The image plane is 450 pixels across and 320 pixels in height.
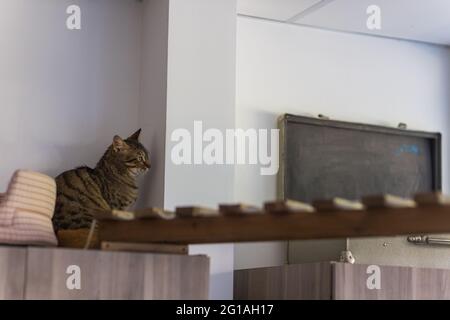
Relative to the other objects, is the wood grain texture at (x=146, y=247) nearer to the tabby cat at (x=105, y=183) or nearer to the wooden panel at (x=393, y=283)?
the wooden panel at (x=393, y=283)

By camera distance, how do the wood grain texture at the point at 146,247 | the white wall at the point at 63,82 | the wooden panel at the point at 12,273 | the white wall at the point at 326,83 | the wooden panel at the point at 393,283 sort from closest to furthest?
the wooden panel at the point at 12,273 → the wood grain texture at the point at 146,247 → the wooden panel at the point at 393,283 → the white wall at the point at 63,82 → the white wall at the point at 326,83

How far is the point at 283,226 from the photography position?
2.01 m

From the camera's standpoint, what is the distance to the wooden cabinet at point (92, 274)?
2193 millimetres

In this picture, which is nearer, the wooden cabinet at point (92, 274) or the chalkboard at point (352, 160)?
the wooden cabinet at point (92, 274)

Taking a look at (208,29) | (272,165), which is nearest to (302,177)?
(272,165)

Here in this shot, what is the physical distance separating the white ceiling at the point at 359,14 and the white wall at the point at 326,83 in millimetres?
70

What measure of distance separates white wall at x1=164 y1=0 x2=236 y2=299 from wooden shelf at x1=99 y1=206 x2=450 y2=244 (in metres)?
0.83

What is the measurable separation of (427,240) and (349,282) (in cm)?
78

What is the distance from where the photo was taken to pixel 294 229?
6.56 ft

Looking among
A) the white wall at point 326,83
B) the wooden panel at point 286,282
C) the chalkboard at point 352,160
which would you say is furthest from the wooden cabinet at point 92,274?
the chalkboard at point 352,160

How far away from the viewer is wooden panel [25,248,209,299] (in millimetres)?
2197

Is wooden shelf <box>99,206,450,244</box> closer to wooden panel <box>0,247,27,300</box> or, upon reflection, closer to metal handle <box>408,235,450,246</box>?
wooden panel <box>0,247,27,300</box>
